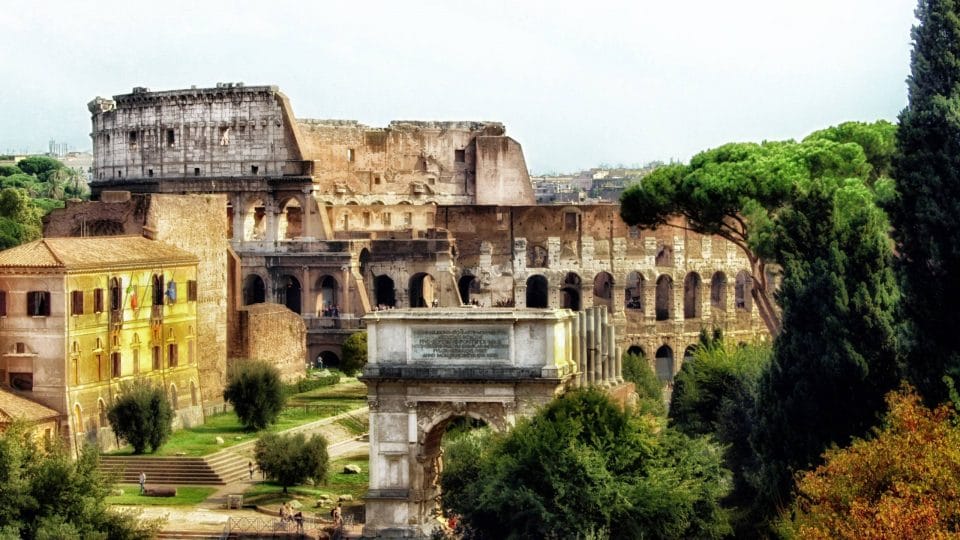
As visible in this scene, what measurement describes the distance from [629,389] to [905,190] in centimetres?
1738

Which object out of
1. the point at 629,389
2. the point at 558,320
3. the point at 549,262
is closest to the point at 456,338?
the point at 558,320

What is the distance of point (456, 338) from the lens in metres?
35.0

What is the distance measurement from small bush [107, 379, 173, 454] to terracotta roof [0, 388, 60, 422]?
1.47 metres

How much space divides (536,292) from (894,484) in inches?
2215

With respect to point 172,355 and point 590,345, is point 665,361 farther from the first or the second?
point 590,345

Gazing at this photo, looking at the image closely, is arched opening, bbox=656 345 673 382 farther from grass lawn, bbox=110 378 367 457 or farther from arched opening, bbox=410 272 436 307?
grass lawn, bbox=110 378 367 457

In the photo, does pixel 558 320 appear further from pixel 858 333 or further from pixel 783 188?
pixel 783 188

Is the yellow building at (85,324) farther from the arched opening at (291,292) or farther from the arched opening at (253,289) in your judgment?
the arched opening at (253,289)

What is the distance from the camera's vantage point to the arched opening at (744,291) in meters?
80.9

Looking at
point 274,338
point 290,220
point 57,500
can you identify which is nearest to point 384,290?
point 290,220

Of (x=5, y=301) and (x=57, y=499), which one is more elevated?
(x=5, y=301)

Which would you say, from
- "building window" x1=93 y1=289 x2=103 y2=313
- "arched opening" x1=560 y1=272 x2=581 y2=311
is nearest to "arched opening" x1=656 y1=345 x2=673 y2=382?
"arched opening" x1=560 y1=272 x2=581 y2=311

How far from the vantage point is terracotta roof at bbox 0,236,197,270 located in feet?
139

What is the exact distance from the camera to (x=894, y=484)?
2302 cm
